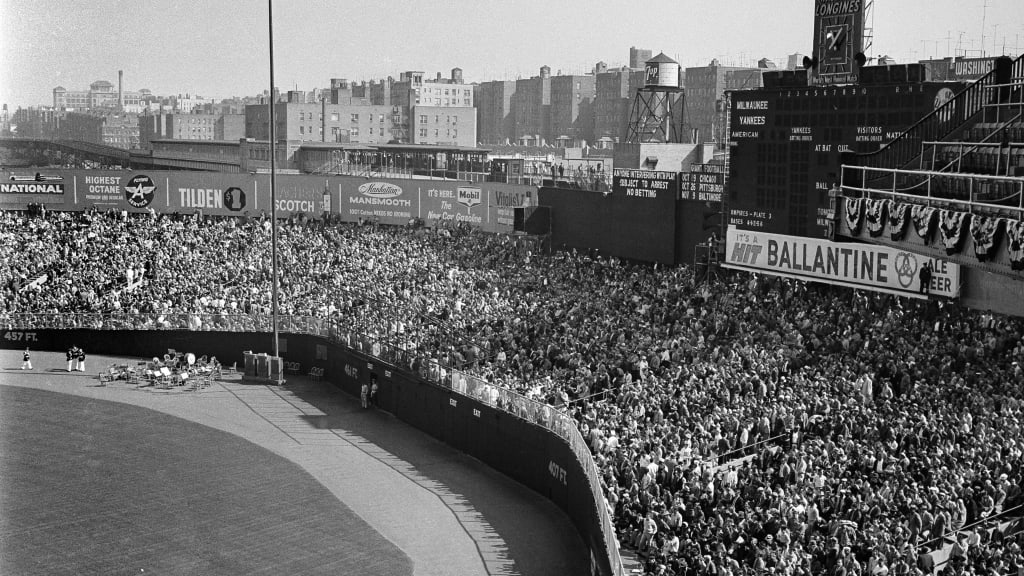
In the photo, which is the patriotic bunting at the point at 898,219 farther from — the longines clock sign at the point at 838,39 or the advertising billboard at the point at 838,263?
the longines clock sign at the point at 838,39

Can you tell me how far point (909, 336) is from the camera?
24.5 metres

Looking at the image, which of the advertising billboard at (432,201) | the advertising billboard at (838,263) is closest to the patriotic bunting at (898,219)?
the advertising billboard at (838,263)

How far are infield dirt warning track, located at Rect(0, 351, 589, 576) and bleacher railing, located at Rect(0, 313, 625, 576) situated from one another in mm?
1606

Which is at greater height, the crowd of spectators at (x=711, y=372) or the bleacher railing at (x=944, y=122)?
the bleacher railing at (x=944, y=122)

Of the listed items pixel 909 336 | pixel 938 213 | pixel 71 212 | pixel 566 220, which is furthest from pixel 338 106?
pixel 938 213

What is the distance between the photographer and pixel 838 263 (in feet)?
89.5

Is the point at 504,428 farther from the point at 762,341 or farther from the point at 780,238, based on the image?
the point at 780,238

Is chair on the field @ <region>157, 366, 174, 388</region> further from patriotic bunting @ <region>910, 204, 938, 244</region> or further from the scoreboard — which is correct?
patriotic bunting @ <region>910, 204, 938, 244</region>

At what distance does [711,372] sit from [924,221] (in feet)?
33.4

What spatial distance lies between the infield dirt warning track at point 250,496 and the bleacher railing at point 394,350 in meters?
1.61

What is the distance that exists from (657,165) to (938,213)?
44.7m

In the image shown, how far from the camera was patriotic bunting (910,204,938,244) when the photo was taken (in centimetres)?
1493

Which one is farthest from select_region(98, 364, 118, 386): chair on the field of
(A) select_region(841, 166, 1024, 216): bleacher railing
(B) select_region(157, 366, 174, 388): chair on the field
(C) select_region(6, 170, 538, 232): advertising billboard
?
(A) select_region(841, 166, 1024, 216): bleacher railing

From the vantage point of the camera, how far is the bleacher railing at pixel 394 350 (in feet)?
70.9
